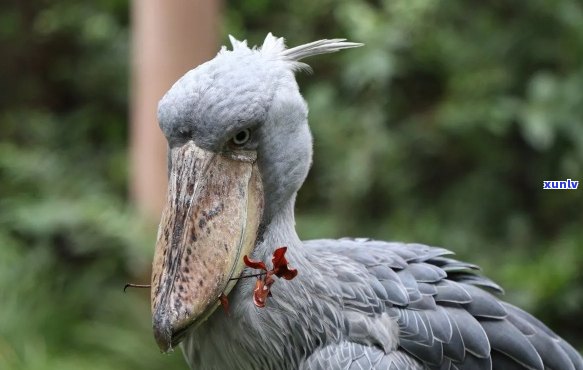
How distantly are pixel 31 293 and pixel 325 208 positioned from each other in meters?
1.10

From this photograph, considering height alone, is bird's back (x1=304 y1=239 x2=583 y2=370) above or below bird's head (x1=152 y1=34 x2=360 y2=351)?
below

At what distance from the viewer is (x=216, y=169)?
128 centimetres

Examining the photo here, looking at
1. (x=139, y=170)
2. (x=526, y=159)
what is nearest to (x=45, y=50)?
(x=139, y=170)

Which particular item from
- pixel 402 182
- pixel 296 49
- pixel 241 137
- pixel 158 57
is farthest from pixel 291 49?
pixel 402 182

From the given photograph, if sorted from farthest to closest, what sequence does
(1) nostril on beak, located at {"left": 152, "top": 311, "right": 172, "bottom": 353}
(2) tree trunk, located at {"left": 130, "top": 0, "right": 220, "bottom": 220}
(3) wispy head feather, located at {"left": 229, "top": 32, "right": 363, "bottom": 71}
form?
(2) tree trunk, located at {"left": 130, "top": 0, "right": 220, "bottom": 220}
(3) wispy head feather, located at {"left": 229, "top": 32, "right": 363, "bottom": 71}
(1) nostril on beak, located at {"left": 152, "top": 311, "right": 172, "bottom": 353}

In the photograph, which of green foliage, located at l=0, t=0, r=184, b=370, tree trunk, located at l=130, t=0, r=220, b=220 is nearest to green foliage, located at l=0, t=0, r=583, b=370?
green foliage, located at l=0, t=0, r=184, b=370

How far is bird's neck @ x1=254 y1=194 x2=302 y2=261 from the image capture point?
1.37m

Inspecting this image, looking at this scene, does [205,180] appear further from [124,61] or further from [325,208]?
[124,61]

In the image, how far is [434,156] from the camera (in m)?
3.40

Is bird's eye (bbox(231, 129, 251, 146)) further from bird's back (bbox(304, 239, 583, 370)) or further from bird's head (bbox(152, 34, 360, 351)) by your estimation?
bird's back (bbox(304, 239, 583, 370))

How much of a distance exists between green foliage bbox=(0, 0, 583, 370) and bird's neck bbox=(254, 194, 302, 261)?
153 cm

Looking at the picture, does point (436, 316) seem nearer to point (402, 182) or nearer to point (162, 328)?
point (162, 328)

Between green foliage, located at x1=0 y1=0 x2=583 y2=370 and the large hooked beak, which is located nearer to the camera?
the large hooked beak

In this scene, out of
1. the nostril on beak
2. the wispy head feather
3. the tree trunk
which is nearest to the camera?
the nostril on beak
